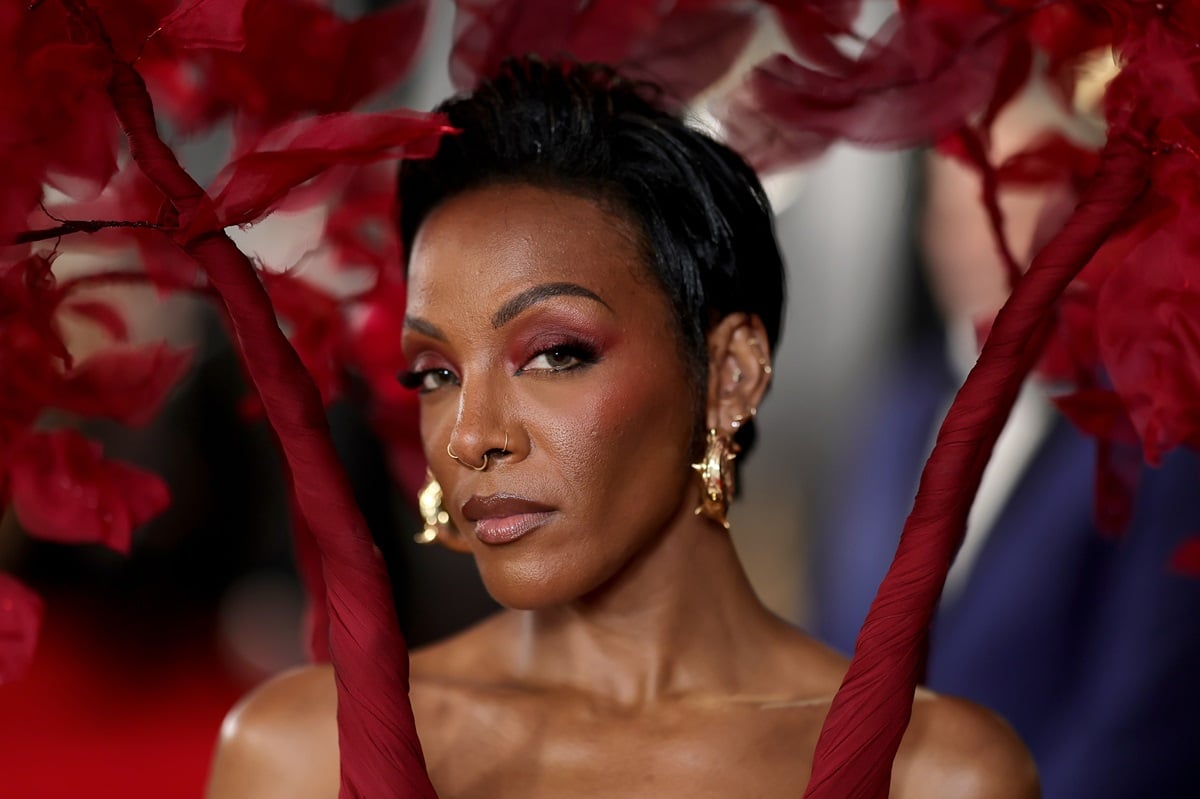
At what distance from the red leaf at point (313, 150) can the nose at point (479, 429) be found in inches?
10.6

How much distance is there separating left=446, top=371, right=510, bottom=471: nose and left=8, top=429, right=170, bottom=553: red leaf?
26cm

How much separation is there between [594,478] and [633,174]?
0.29 m

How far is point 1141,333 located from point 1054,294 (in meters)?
0.08

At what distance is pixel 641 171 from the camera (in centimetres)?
127

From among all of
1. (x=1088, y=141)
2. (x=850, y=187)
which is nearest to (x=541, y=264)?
(x=1088, y=141)

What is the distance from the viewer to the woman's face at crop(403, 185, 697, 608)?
45.4 inches

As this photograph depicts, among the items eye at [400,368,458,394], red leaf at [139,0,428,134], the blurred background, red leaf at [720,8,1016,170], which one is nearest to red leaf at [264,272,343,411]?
red leaf at [139,0,428,134]

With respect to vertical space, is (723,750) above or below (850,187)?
below

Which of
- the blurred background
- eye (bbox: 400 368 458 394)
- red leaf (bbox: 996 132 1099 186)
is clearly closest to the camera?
eye (bbox: 400 368 458 394)

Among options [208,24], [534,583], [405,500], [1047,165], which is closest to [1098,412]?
[1047,165]

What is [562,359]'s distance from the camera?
1.18 m

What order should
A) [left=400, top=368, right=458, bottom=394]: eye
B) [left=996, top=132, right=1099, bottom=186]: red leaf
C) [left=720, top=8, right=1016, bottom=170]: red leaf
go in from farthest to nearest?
[left=996, top=132, right=1099, bottom=186]: red leaf → [left=720, top=8, right=1016, bottom=170]: red leaf → [left=400, top=368, right=458, bottom=394]: eye

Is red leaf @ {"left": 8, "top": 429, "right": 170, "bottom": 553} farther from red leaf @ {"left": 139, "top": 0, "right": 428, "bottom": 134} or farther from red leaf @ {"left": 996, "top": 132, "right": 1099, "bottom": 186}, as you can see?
red leaf @ {"left": 996, "top": 132, "right": 1099, "bottom": 186}

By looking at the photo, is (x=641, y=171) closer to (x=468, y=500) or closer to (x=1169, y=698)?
(x=468, y=500)
